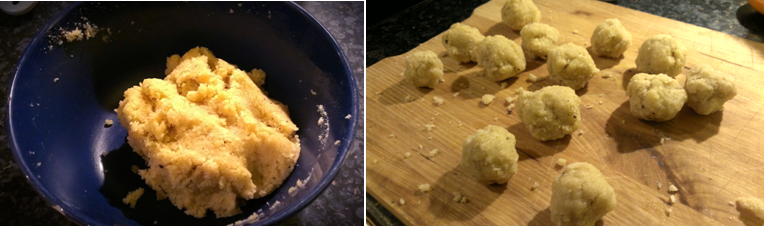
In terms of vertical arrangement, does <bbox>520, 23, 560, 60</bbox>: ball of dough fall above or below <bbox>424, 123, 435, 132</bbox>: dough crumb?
above

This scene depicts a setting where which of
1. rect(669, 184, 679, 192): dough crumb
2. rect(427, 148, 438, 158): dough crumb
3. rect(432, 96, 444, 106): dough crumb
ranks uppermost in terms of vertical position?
rect(669, 184, 679, 192): dough crumb

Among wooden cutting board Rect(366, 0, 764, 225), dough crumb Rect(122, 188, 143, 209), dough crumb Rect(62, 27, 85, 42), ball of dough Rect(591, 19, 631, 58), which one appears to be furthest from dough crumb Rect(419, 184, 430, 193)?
dough crumb Rect(62, 27, 85, 42)

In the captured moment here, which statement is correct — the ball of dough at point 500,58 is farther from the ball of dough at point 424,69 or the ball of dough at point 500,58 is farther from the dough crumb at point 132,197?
the dough crumb at point 132,197

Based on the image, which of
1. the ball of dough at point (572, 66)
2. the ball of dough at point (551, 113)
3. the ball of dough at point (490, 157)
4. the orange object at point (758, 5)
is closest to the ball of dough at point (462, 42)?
the ball of dough at point (572, 66)

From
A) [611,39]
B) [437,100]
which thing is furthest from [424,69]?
[611,39]

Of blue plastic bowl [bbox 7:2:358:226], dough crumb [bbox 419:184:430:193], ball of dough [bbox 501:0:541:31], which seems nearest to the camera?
blue plastic bowl [bbox 7:2:358:226]

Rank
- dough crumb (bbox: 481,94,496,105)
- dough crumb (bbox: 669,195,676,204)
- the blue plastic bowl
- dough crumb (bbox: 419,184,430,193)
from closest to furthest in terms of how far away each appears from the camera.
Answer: the blue plastic bowl, dough crumb (bbox: 669,195,676,204), dough crumb (bbox: 419,184,430,193), dough crumb (bbox: 481,94,496,105)

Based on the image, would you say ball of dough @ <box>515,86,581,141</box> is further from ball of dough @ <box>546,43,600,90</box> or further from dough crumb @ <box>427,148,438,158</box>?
dough crumb @ <box>427,148,438,158</box>

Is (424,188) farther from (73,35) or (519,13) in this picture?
(73,35)
